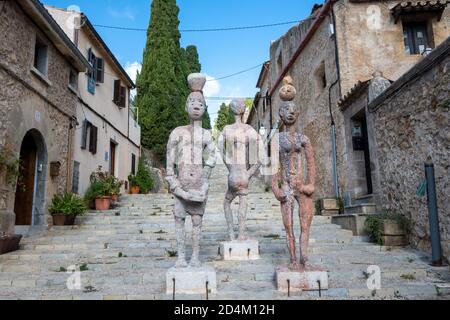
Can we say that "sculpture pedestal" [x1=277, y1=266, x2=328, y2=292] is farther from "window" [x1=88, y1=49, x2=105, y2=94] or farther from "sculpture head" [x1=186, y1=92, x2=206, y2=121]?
"window" [x1=88, y1=49, x2=105, y2=94]

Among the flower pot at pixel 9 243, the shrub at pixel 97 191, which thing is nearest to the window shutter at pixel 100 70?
the shrub at pixel 97 191

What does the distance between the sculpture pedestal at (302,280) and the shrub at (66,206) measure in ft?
20.2

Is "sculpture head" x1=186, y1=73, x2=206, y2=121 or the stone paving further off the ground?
"sculpture head" x1=186, y1=73, x2=206, y2=121

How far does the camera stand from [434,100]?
5.14 m

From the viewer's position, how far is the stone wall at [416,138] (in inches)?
194

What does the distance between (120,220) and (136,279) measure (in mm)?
4260

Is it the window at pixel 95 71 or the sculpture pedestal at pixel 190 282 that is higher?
the window at pixel 95 71

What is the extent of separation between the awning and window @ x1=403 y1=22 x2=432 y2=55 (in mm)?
454

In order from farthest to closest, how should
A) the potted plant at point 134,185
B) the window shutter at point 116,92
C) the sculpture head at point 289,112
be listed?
the potted plant at point 134,185
the window shutter at point 116,92
the sculpture head at point 289,112

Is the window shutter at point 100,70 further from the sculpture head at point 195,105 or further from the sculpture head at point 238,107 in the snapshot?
the sculpture head at point 195,105

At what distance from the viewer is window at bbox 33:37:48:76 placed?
27.5 feet

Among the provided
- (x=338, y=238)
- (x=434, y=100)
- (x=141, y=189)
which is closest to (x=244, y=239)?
(x=338, y=238)

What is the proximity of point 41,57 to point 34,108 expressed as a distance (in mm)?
1551

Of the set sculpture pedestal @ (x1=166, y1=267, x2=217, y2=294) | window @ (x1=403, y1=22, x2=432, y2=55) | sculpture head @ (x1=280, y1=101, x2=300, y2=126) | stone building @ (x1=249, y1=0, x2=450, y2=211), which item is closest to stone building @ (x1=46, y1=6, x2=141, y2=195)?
sculpture pedestal @ (x1=166, y1=267, x2=217, y2=294)
